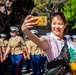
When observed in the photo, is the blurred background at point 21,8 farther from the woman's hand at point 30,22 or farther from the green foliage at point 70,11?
the woman's hand at point 30,22

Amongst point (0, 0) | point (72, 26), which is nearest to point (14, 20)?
point (0, 0)

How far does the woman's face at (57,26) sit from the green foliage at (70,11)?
1702 cm

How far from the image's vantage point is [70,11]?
70.8 feet

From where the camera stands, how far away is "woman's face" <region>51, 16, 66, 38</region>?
12.7 feet

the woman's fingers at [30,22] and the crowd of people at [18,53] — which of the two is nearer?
the woman's fingers at [30,22]

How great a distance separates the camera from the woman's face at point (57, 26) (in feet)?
12.7

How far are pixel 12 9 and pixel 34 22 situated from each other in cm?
1340

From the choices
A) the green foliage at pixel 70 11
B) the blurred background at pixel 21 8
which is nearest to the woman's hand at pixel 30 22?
the blurred background at pixel 21 8

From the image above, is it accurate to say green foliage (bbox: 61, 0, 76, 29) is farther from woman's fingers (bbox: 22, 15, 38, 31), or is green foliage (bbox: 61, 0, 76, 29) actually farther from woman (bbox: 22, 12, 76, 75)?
woman's fingers (bbox: 22, 15, 38, 31)

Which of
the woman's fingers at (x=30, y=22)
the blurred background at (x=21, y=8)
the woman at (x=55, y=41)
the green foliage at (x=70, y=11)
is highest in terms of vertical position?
the woman's fingers at (x=30, y=22)

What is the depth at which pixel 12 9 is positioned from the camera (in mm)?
16750

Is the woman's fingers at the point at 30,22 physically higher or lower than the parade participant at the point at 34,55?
higher

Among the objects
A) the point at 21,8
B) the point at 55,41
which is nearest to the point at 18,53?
the point at 21,8

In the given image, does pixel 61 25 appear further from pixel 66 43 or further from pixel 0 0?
pixel 0 0
